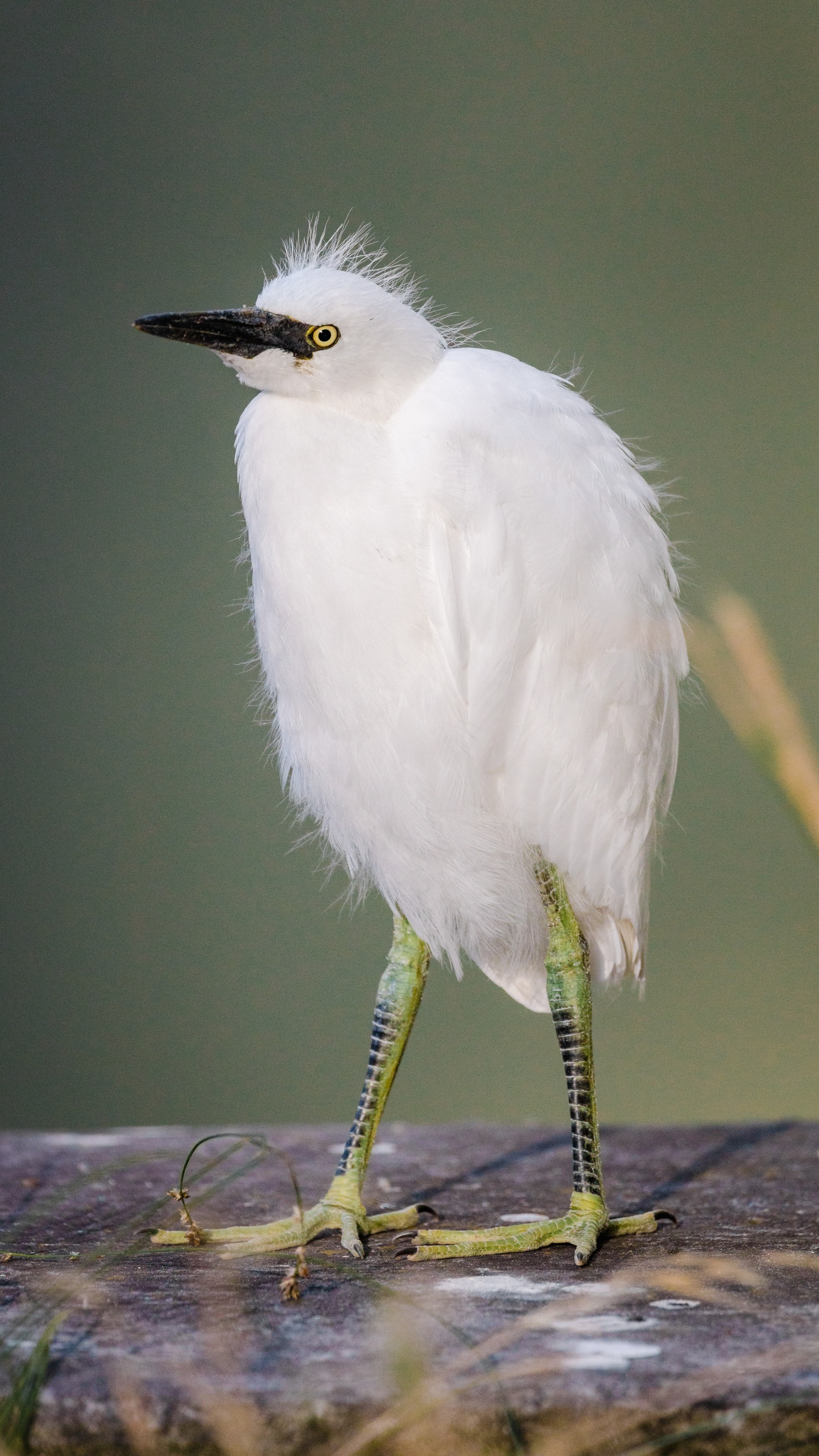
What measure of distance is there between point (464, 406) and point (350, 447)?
0.12 meters

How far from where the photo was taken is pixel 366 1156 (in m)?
1.38

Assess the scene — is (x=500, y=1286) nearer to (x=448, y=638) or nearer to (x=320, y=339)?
(x=448, y=638)

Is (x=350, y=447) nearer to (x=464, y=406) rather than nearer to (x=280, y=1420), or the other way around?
(x=464, y=406)

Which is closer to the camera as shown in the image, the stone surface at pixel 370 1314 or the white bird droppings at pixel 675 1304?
the stone surface at pixel 370 1314

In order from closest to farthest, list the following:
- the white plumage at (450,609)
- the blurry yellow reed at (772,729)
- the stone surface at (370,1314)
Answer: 1. the blurry yellow reed at (772,729)
2. the stone surface at (370,1314)
3. the white plumage at (450,609)

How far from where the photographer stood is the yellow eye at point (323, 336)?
1259mm

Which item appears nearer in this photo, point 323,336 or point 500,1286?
point 500,1286

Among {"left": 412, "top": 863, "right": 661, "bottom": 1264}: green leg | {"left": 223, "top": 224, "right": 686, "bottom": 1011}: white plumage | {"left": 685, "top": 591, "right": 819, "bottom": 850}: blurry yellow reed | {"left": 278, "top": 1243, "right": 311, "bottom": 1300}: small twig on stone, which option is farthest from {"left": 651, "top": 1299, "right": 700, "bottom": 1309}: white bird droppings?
{"left": 685, "top": 591, "right": 819, "bottom": 850}: blurry yellow reed

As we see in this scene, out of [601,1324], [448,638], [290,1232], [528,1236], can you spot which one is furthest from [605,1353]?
[448,638]

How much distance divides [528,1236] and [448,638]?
582 millimetres

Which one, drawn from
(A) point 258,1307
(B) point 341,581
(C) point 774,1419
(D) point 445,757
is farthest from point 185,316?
(C) point 774,1419

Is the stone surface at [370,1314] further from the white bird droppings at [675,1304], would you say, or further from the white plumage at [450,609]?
the white plumage at [450,609]

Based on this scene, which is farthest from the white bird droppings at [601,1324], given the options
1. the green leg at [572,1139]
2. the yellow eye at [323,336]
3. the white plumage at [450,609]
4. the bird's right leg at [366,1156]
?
the yellow eye at [323,336]

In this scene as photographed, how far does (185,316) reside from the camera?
125cm
